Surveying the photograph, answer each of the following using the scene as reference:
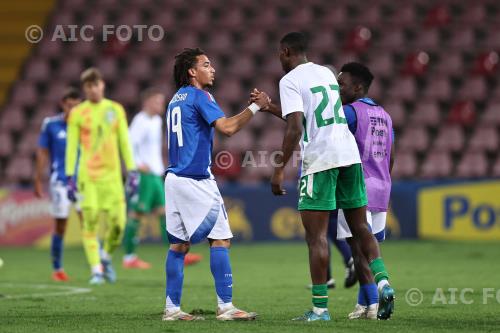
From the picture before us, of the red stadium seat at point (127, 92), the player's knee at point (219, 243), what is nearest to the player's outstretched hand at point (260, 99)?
the player's knee at point (219, 243)

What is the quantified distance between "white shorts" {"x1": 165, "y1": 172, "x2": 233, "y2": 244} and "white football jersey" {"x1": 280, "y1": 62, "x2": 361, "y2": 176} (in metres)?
0.73

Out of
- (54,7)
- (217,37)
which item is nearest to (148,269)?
(217,37)

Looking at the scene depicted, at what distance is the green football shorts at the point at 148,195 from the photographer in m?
14.4

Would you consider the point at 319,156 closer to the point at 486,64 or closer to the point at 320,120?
the point at 320,120

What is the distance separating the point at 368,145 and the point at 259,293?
108 inches

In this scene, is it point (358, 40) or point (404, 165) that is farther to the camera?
point (358, 40)

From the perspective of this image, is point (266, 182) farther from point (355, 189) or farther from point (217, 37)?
point (355, 189)

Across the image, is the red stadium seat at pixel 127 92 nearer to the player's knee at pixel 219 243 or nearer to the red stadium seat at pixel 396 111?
the red stadium seat at pixel 396 111

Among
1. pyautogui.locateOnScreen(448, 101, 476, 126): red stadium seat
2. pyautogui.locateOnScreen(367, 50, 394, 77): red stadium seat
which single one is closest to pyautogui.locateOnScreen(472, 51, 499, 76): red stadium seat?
pyautogui.locateOnScreen(448, 101, 476, 126): red stadium seat

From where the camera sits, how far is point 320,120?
728 cm

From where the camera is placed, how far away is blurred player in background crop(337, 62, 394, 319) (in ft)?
25.3

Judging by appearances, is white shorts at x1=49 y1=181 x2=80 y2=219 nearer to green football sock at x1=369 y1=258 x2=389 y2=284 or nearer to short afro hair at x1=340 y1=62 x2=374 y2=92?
short afro hair at x1=340 y1=62 x2=374 y2=92

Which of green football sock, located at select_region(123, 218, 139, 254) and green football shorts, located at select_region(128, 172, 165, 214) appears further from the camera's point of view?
green football shorts, located at select_region(128, 172, 165, 214)

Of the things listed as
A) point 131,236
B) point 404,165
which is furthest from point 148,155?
point 404,165
